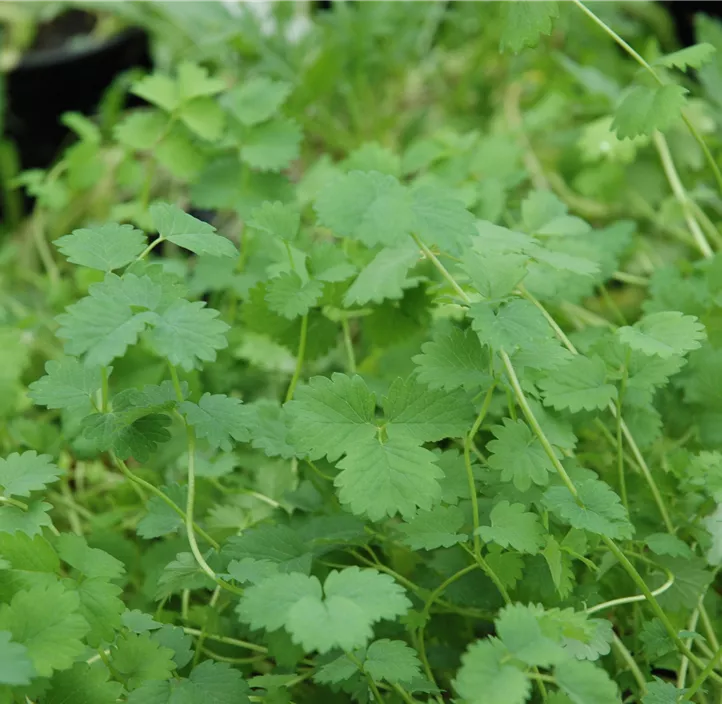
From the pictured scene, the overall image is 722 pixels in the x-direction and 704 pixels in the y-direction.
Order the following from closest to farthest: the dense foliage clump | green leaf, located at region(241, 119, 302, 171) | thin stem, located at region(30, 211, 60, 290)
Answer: the dense foliage clump → green leaf, located at region(241, 119, 302, 171) → thin stem, located at region(30, 211, 60, 290)

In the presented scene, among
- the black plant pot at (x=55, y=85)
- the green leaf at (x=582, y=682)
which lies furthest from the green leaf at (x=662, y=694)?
the black plant pot at (x=55, y=85)

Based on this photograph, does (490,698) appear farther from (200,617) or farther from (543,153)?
(543,153)

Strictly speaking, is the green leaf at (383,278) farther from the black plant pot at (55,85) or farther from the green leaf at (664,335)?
the black plant pot at (55,85)

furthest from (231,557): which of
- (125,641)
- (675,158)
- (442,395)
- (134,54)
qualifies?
(134,54)

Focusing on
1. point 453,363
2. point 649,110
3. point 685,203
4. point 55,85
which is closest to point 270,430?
point 453,363

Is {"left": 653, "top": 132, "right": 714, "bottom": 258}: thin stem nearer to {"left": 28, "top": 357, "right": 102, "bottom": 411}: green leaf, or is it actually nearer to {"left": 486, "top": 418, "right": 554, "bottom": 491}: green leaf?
{"left": 486, "top": 418, "right": 554, "bottom": 491}: green leaf

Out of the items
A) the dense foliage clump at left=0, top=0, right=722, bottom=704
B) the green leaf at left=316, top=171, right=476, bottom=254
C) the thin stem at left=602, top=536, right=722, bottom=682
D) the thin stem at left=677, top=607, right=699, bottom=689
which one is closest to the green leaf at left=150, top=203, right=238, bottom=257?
the dense foliage clump at left=0, top=0, right=722, bottom=704
